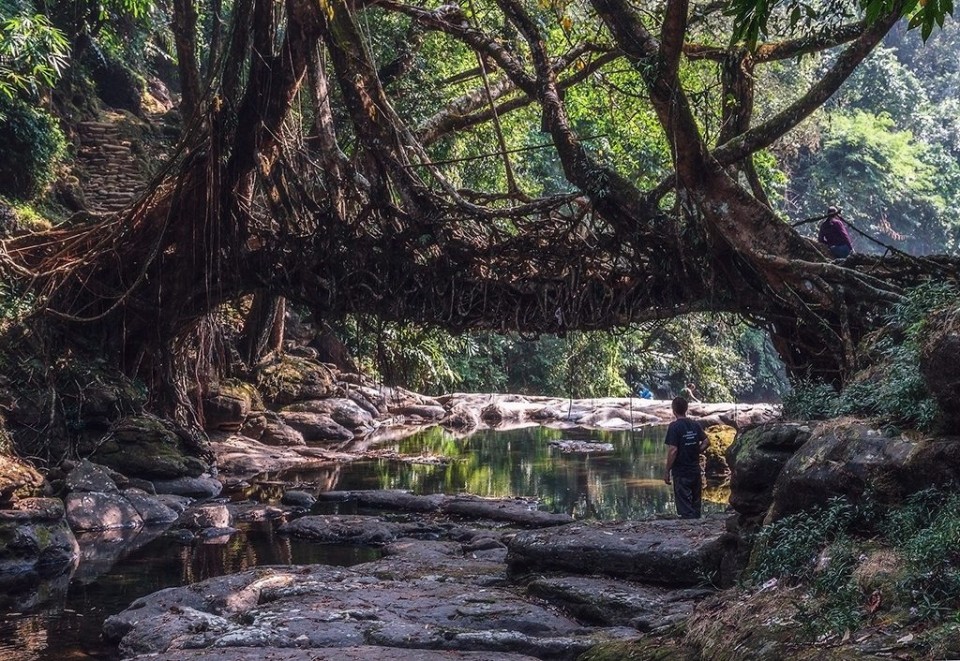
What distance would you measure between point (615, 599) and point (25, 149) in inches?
595

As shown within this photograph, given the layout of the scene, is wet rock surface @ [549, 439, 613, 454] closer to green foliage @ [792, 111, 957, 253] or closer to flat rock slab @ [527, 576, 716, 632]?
flat rock slab @ [527, 576, 716, 632]

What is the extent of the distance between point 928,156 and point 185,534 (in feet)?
135

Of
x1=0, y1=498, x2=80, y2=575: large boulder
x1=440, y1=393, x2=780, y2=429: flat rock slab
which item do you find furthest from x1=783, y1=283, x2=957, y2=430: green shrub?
x1=440, y1=393, x2=780, y2=429: flat rock slab

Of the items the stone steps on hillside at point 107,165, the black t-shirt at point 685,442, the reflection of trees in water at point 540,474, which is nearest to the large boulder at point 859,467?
the black t-shirt at point 685,442

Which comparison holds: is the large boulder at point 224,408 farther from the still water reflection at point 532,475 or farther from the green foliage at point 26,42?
the green foliage at point 26,42

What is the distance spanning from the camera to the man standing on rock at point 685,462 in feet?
34.2

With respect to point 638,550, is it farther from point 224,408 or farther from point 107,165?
point 107,165

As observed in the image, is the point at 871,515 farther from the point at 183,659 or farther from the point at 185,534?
the point at 185,534

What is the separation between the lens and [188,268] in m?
14.4

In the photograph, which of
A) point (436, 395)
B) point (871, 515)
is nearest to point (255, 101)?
point (871, 515)

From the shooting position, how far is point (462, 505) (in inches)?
508

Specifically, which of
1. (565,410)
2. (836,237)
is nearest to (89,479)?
(836,237)

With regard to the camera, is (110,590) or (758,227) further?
(758,227)

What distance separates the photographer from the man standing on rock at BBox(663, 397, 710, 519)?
410 inches
